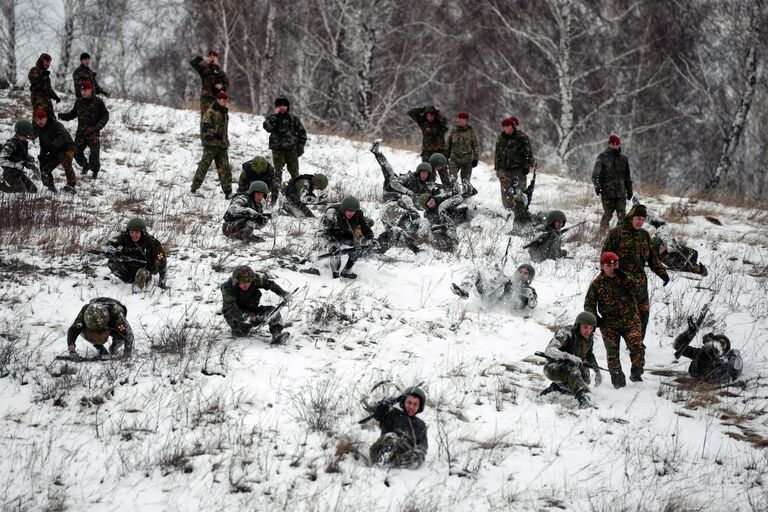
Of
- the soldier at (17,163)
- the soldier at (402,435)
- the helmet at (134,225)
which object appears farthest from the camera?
the soldier at (17,163)

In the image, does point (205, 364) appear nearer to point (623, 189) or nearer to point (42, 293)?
point (42, 293)

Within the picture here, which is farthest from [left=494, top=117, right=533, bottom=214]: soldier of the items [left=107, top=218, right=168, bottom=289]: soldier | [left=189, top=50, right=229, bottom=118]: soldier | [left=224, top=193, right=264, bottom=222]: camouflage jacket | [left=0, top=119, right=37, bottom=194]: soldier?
[left=0, top=119, right=37, bottom=194]: soldier

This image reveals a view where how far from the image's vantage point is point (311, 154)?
14.9 metres

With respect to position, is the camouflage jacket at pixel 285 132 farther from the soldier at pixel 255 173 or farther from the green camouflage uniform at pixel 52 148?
the green camouflage uniform at pixel 52 148

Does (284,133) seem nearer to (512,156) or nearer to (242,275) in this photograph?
(512,156)

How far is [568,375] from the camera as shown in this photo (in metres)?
5.77

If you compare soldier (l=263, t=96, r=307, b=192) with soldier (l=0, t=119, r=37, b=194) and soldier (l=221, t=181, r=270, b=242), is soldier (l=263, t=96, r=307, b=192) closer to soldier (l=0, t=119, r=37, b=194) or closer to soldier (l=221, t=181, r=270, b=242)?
soldier (l=221, t=181, r=270, b=242)

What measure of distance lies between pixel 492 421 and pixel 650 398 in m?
1.65

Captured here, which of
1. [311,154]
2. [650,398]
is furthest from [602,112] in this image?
[650,398]

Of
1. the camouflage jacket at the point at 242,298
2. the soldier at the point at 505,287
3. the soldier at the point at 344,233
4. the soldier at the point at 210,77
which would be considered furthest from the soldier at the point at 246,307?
the soldier at the point at 210,77

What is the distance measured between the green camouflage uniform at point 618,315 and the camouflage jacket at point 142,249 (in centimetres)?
476

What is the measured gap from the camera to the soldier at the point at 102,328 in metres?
5.78

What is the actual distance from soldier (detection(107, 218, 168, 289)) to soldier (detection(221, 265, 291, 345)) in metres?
1.33

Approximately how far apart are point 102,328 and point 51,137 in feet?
18.7
